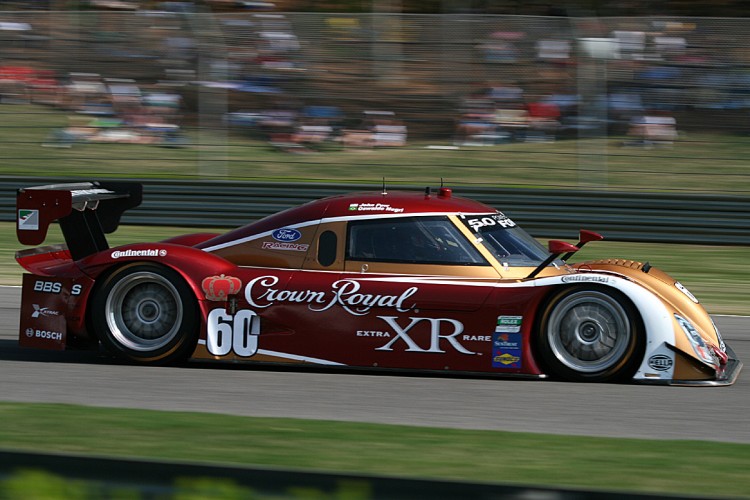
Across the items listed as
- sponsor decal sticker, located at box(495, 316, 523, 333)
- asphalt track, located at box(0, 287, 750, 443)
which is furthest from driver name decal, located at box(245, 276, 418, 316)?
sponsor decal sticker, located at box(495, 316, 523, 333)

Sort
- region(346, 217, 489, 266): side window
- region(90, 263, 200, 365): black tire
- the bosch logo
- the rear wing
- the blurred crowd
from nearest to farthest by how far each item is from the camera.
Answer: the bosch logo < region(346, 217, 489, 266): side window < region(90, 263, 200, 365): black tire < the rear wing < the blurred crowd

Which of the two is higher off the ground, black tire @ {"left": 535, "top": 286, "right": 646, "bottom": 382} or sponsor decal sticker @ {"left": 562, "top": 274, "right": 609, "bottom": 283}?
sponsor decal sticker @ {"left": 562, "top": 274, "right": 609, "bottom": 283}

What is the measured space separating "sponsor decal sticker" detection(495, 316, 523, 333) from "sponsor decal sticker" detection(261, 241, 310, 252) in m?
1.43

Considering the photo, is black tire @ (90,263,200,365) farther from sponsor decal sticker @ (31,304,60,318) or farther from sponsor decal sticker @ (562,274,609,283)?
sponsor decal sticker @ (562,274,609,283)

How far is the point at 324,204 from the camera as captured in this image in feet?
25.0

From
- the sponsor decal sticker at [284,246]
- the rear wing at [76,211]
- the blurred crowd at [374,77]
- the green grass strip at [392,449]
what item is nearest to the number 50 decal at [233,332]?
the sponsor decal sticker at [284,246]

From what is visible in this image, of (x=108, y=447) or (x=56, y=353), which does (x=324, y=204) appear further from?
(x=108, y=447)

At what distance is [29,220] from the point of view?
774cm

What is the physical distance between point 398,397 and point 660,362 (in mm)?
1731

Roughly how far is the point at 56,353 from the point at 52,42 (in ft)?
35.0

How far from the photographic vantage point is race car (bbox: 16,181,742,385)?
23.0ft

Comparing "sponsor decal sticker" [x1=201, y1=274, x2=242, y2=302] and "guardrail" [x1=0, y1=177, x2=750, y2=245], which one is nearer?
"sponsor decal sticker" [x1=201, y1=274, x2=242, y2=302]

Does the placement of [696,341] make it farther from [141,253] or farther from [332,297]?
[141,253]

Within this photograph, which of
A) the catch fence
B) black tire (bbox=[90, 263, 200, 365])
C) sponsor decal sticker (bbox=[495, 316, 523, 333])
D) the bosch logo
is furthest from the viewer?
the catch fence
